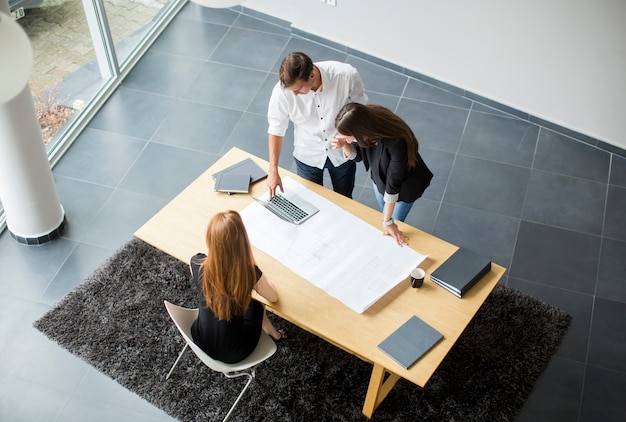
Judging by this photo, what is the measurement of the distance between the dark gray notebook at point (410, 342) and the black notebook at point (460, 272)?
9.7 inches

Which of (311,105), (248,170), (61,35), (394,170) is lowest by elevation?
(248,170)

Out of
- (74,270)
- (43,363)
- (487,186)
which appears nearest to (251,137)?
(74,270)

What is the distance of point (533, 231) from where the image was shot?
512 cm

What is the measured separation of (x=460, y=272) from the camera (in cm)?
371

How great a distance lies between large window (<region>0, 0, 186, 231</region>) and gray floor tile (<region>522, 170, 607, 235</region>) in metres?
3.50

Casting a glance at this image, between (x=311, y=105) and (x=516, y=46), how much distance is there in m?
2.27

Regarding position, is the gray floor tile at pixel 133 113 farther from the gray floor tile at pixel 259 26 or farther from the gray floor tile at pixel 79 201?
the gray floor tile at pixel 259 26

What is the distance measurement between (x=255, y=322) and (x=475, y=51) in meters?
3.09

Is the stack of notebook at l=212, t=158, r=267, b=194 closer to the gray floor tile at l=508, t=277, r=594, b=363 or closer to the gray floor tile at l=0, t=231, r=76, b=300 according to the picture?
the gray floor tile at l=0, t=231, r=76, b=300

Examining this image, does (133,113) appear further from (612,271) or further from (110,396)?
(612,271)

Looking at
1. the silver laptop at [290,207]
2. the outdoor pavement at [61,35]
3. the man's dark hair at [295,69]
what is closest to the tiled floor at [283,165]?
the outdoor pavement at [61,35]

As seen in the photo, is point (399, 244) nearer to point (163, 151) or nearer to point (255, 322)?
point (255, 322)

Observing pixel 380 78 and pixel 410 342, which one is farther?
pixel 380 78

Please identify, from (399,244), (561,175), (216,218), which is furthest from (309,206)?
(561,175)
